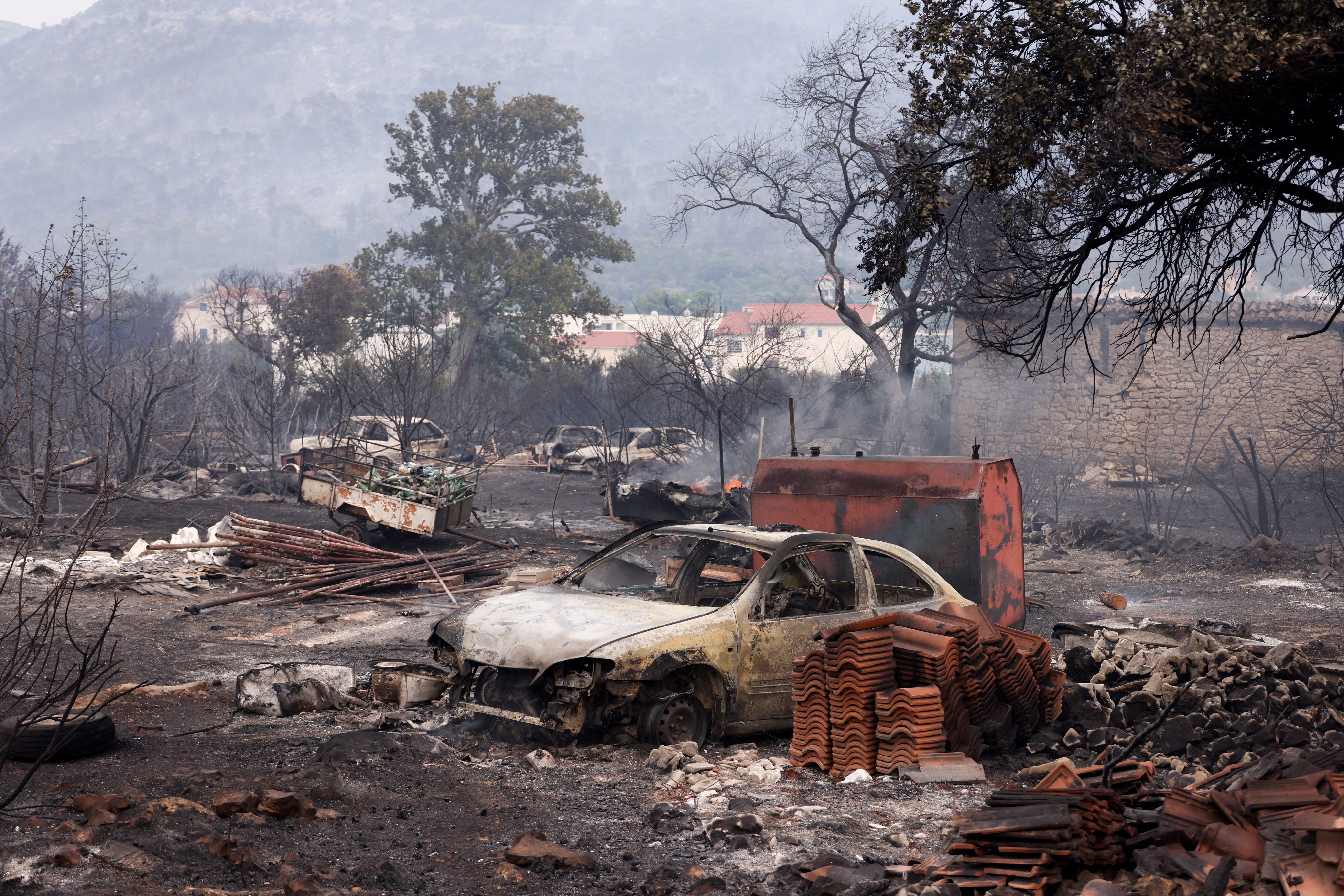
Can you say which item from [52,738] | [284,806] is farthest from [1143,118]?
[52,738]

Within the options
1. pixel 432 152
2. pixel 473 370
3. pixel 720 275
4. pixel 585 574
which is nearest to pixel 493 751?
pixel 585 574

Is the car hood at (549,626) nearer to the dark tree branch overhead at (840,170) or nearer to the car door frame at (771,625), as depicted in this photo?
the car door frame at (771,625)

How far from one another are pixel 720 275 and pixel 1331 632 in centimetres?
15408

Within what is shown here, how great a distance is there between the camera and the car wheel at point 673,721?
5.81 metres

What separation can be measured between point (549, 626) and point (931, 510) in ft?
16.0

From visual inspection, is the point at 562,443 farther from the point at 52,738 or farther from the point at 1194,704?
the point at 52,738

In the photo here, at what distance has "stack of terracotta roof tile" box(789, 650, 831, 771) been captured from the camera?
5.84 metres

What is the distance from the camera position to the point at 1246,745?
581cm

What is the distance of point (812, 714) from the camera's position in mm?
5906

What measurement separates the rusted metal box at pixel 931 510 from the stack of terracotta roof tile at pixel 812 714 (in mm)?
3029

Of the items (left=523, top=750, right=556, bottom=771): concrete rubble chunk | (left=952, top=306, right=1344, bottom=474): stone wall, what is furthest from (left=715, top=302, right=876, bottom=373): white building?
(left=523, top=750, right=556, bottom=771): concrete rubble chunk

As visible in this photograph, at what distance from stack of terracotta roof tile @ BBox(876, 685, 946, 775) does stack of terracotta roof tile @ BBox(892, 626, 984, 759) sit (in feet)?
0.25

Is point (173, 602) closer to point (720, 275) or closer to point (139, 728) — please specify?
point (139, 728)

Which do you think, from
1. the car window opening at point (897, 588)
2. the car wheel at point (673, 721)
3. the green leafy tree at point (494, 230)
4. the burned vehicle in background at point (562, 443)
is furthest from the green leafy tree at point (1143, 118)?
the green leafy tree at point (494, 230)
